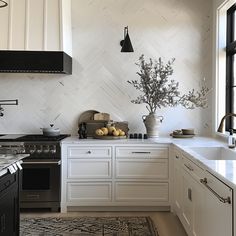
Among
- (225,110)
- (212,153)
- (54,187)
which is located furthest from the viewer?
(225,110)

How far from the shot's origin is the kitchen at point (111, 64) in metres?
4.57

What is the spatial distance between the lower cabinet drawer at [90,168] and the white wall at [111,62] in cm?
76

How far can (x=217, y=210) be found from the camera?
6.78 feet

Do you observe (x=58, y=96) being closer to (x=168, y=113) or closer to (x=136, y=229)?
(x=168, y=113)

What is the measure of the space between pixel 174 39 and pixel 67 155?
2.13m

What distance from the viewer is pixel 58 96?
4.60 m

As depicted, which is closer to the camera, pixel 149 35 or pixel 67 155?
pixel 67 155

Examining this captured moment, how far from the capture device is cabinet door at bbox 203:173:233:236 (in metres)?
1.82

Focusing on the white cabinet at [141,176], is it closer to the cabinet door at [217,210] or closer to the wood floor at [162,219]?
the wood floor at [162,219]

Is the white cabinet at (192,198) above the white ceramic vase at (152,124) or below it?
below

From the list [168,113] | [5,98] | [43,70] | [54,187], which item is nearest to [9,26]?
[43,70]

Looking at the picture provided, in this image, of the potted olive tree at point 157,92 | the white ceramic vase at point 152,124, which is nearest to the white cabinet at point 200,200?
the white ceramic vase at point 152,124

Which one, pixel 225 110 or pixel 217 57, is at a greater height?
pixel 217 57

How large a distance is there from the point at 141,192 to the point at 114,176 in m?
0.37
